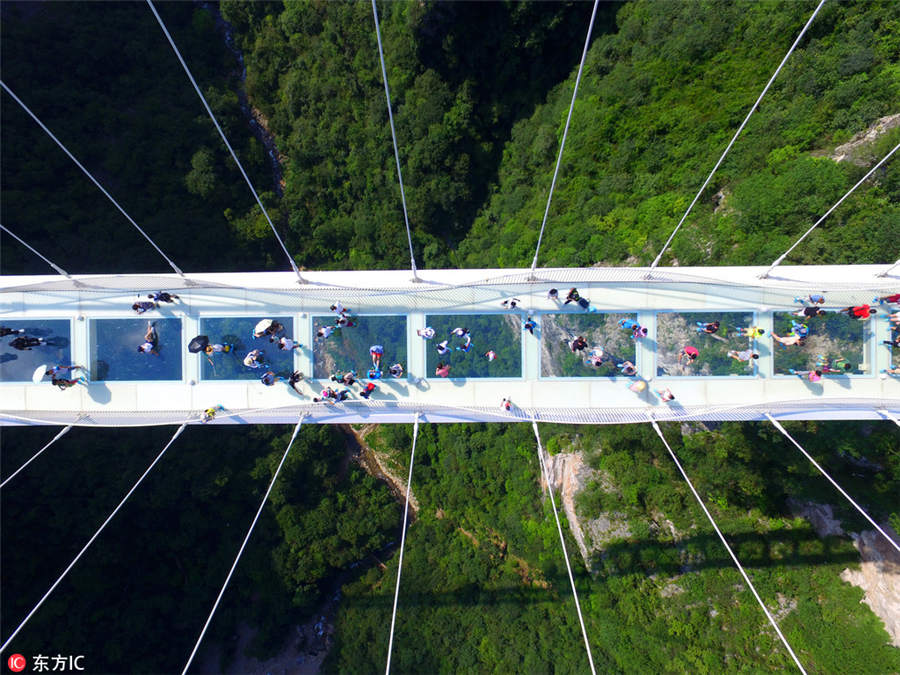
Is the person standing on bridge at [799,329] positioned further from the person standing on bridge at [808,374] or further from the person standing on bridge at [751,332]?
the person standing on bridge at [808,374]

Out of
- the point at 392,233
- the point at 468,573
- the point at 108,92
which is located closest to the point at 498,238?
the point at 392,233

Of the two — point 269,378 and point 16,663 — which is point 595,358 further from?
point 16,663

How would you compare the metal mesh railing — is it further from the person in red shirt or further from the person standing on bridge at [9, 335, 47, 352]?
the person in red shirt

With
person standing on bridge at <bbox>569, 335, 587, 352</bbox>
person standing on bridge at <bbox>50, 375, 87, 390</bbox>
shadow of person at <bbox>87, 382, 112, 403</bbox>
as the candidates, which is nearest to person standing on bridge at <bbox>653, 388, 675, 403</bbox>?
person standing on bridge at <bbox>569, 335, 587, 352</bbox>

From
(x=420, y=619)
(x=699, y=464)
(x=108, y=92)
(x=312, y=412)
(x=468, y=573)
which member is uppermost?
(x=108, y=92)

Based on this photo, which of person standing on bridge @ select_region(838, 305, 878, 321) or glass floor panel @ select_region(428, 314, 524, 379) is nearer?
person standing on bridge @ select_region(838, 305, 878, 321)

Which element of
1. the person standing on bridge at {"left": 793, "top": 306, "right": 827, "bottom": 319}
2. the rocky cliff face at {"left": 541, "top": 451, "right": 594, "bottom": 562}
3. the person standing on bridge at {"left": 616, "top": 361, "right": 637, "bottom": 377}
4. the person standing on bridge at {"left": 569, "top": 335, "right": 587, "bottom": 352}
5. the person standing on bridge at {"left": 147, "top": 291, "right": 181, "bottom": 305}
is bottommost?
the rocky cliff face at {"left": 541, "top": 451, "right": 594, "bottom": 562}

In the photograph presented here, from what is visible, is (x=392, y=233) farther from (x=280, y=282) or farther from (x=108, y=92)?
(x=108, y=92)
